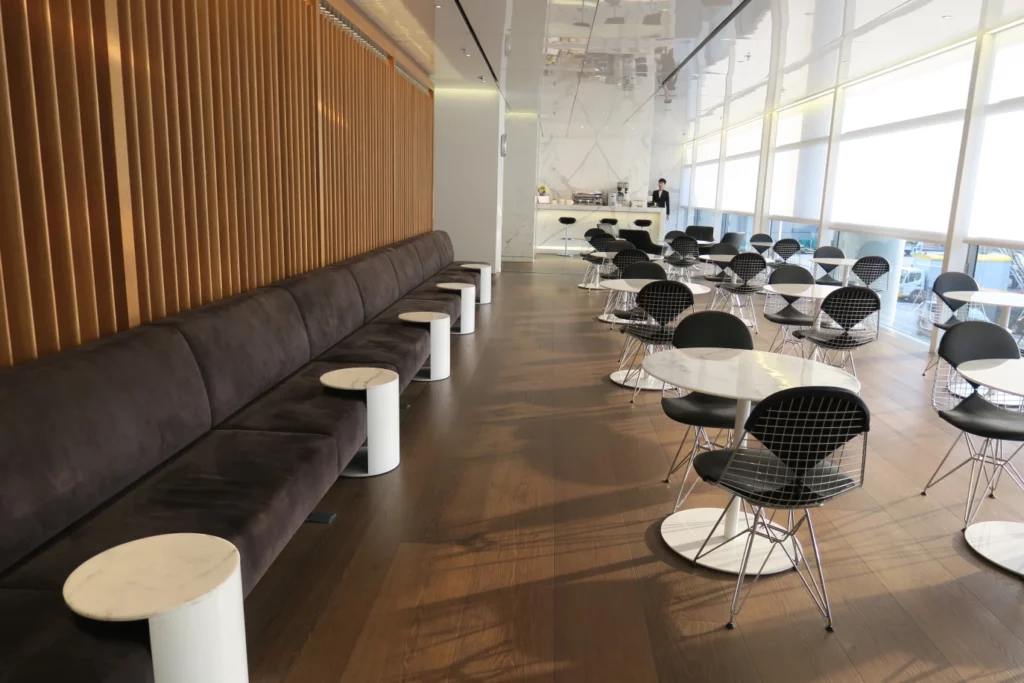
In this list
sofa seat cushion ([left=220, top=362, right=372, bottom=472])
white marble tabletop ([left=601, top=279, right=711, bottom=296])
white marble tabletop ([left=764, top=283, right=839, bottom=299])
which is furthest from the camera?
white marble tabletop ([left=764, top=283, right=839, bottom=299])

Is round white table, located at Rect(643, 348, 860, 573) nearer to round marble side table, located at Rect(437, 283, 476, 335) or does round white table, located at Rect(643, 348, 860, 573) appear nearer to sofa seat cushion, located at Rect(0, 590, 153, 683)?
sofa seat cushion, located at Rect(0, 590, 153, 683)

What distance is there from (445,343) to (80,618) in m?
4.15

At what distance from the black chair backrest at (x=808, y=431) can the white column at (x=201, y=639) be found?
1.74 meters

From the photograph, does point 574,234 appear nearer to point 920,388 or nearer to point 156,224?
point 920,388

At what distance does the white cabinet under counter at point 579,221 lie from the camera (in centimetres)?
1503

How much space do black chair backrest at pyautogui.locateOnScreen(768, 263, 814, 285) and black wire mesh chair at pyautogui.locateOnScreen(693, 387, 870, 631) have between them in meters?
4.13

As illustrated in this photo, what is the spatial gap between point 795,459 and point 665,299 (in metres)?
2.90

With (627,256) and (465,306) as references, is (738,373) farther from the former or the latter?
(627,256)

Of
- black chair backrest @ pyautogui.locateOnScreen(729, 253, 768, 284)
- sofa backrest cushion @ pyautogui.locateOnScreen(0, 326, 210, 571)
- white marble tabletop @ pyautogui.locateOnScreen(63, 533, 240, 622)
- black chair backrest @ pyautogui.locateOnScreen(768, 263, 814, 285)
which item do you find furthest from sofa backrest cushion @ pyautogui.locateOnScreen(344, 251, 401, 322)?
white marble tabletop @ pyautogui.locateOnScreen(63, 533, 240, 622)

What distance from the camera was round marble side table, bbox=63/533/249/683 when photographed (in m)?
1.69

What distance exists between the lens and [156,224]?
331cm

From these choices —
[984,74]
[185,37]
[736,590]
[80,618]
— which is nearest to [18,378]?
[80,618]

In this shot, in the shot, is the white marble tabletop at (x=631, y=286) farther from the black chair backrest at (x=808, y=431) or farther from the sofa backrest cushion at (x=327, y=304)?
the black chair backrest at (x=808, y=431)

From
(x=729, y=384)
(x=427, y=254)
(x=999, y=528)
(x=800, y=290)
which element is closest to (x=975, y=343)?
(x=999, y=528)
